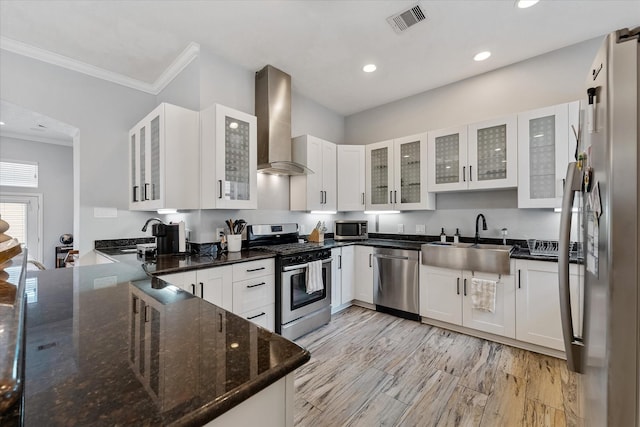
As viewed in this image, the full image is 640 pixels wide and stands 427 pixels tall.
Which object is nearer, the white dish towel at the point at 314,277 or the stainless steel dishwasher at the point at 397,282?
the white dish towel at the point at 314,277

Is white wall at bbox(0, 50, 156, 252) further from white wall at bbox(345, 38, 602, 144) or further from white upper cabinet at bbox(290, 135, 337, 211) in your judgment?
white wall at bbox(345, 38, 602, 144)

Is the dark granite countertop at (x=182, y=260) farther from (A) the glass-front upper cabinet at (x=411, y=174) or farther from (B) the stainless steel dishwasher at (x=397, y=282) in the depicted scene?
(A) the glass-front upper cabinet at (x=411, y=174)

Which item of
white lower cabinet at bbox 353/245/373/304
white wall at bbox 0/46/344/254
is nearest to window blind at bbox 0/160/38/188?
white wall at bbox 0/46/344/254

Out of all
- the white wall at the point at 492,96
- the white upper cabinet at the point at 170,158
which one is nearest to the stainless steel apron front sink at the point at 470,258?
the white wall at the point at 492,96

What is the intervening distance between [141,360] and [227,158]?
7.41ft

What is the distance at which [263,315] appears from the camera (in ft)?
8.66

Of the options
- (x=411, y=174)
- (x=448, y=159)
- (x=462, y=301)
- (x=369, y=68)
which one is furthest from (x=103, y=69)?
(x=462, y=301)

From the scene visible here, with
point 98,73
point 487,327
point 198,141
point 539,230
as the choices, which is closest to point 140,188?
point 198,141

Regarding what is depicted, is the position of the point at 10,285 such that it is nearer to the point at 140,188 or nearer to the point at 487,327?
the point at 140,188

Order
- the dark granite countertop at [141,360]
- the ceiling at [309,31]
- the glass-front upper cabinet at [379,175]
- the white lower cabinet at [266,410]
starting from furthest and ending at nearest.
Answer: the glass-front upper cabinet at [379,175]
the ceiling at [309,31]
the white lower cabinet at [266,410]
the dark granite countertop at [141,360]

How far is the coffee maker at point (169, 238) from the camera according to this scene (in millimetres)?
2631

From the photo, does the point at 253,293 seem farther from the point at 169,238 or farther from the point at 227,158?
the point at 227,158

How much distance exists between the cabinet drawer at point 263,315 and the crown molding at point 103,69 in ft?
8.80

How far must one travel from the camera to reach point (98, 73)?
3.13 m
